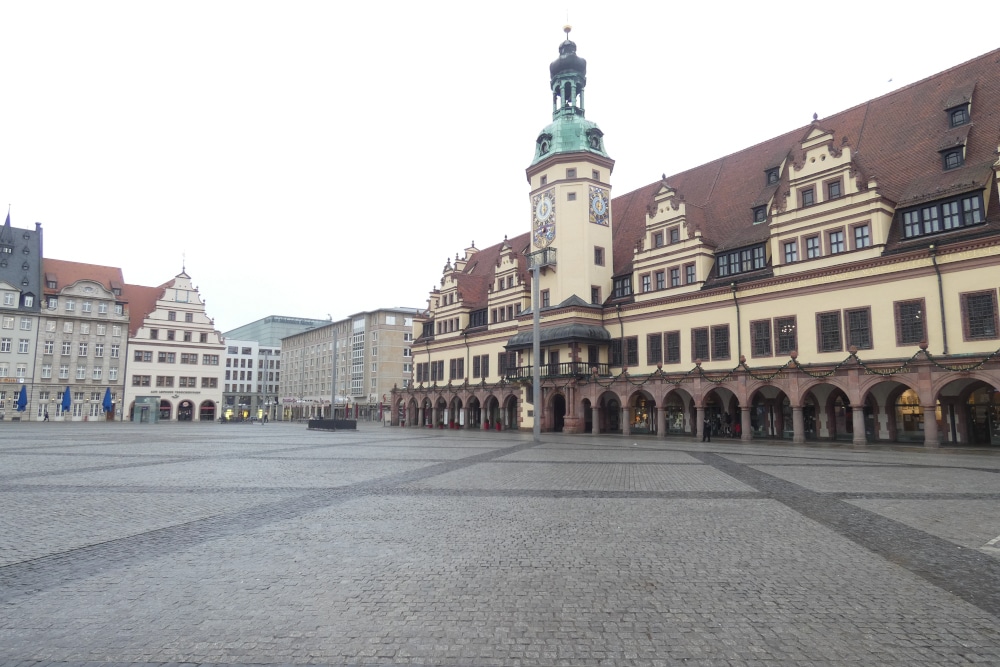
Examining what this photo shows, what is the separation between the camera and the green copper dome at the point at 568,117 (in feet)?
170

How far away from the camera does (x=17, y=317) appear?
75188 millimetres

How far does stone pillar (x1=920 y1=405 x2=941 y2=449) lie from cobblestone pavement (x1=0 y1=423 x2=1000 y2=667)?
15404mm

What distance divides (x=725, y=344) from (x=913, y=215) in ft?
39.9

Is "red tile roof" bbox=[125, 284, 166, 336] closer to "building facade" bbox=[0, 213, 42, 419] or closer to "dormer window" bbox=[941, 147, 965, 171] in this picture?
A: "building facade" bbox=[0, 213, 42, 419]

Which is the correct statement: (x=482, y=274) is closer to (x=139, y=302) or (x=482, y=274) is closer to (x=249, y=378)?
(x=139, y=302)

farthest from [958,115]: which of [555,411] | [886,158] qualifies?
[555,411]

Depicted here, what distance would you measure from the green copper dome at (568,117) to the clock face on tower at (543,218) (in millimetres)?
3256

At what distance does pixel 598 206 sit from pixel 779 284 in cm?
1813

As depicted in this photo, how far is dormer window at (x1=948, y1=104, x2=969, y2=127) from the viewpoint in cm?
3409

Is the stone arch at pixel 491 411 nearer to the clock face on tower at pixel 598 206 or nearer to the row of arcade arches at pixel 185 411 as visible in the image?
the clock face on tower at pixel 598 206

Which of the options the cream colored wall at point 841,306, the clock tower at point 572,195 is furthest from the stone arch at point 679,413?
the clock tower at point 572,195

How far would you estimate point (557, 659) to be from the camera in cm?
500

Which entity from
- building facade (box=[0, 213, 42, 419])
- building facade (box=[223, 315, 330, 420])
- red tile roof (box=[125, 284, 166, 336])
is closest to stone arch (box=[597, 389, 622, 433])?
red tile roof (box=[125, 284, 166, 336])

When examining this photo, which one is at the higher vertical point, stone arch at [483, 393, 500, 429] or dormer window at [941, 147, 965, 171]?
dormer window at [941, 147, 965, 171]
